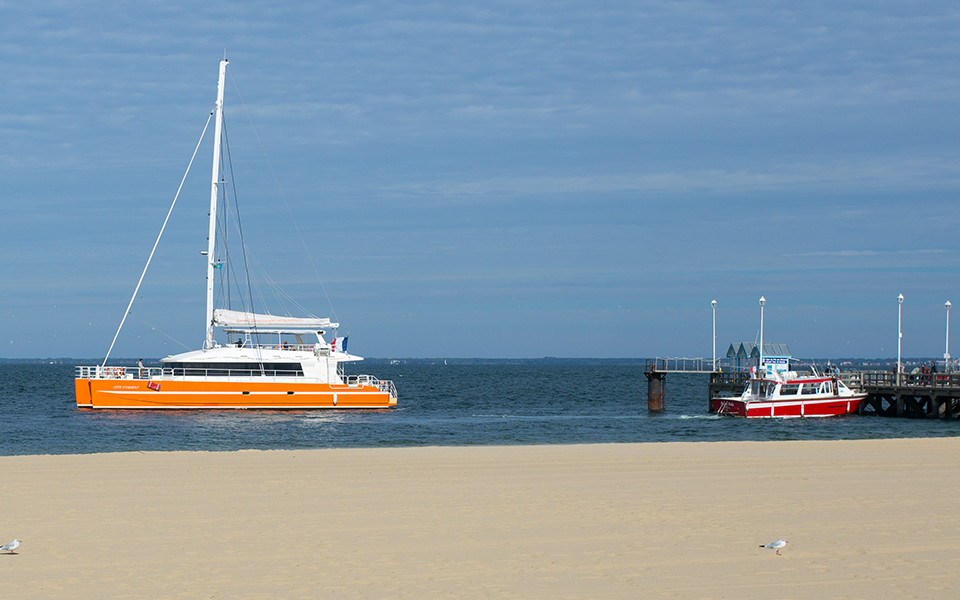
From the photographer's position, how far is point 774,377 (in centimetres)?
4550

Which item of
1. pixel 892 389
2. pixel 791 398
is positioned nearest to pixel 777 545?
pixel 791 398

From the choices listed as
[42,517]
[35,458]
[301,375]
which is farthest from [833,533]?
[301,375]

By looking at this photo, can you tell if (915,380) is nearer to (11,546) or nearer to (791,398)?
(791,398)

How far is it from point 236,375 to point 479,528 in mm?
35937

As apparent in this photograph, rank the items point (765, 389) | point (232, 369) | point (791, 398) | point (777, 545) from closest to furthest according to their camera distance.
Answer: point (777, 545)
point (791, 398)
point (765, 389)
point (232, 369)

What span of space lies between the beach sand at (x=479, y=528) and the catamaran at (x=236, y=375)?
2435 centimetres

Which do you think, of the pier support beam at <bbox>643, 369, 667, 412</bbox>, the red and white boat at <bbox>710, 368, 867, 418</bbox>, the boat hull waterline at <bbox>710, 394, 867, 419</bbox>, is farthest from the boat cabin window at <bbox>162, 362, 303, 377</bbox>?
the red and white boat at <bbox>710, 368, 867, 418</bbox>

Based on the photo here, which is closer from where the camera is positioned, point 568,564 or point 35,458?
point 568,564

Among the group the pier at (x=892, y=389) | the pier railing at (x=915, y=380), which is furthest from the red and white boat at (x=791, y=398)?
the pier railing at (x=915, y=380)

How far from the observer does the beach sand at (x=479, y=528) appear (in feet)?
32.4

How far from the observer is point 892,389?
47.6m

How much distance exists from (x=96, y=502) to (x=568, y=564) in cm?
852

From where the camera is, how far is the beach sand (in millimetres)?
9891

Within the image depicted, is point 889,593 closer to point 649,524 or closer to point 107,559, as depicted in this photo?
point 649,524
